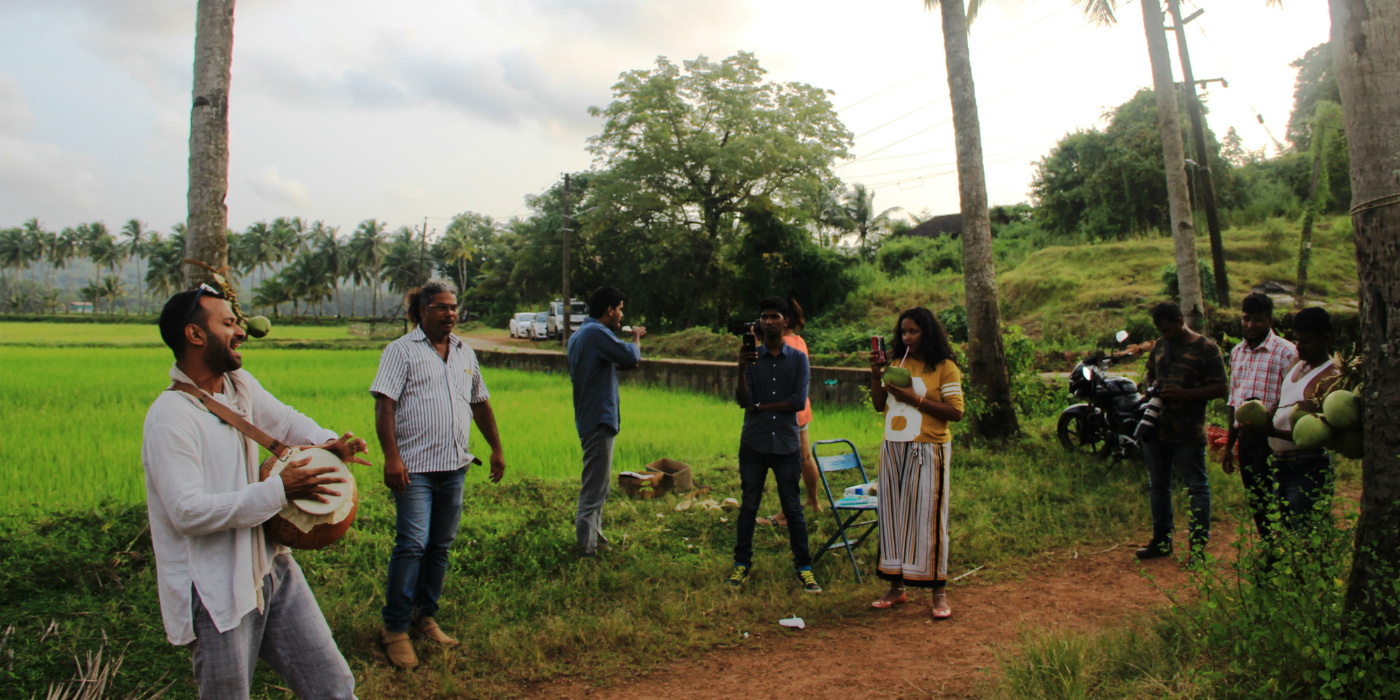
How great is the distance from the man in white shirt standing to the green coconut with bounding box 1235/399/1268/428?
2.75 m

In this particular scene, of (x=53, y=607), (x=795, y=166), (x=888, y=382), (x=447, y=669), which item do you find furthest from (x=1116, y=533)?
(x=795, y=166)

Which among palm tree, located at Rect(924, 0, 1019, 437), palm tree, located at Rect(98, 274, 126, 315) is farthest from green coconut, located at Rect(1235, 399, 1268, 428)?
palm tree, located at Rect(98, 274, 126, 315)

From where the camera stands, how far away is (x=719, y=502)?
6.46 metres

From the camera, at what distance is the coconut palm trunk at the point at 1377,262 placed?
2.26 m

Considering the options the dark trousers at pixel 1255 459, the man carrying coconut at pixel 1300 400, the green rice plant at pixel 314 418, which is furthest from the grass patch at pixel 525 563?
the man carrying coconut at pixel 1300 400

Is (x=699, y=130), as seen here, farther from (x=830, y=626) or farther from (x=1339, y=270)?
(x=830, y=626)

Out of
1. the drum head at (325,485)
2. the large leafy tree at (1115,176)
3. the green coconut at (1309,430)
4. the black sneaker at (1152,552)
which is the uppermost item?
the large leafy tree at (1115,176)

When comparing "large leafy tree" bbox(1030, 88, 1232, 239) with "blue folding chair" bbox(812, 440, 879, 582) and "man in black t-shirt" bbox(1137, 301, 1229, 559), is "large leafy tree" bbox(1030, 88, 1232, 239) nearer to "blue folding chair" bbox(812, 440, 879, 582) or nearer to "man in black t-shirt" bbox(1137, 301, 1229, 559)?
"man in black t-shirt" bbox(1137, 301, 1229, 559)

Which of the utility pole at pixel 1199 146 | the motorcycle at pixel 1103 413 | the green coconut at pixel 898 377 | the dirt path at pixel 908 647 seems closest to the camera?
the dirt path at pixel 908 647

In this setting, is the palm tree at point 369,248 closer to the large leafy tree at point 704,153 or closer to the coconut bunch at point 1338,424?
the large leafy tree at point 704,153

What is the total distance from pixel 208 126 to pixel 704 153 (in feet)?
78.7

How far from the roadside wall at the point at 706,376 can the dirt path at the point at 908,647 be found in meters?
5.10

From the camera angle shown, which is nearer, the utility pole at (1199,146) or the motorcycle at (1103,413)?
the motorcycle at (1103,413)

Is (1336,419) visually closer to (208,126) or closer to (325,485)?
(325,485)
